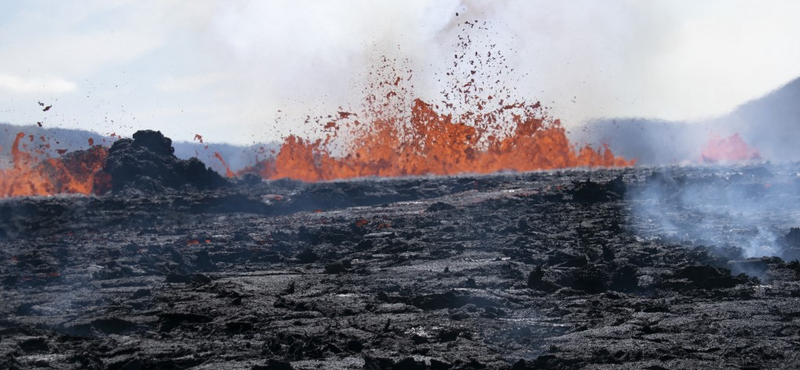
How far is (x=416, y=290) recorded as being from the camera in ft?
39.6

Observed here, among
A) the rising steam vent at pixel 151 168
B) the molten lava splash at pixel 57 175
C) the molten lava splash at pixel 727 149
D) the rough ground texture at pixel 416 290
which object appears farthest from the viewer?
the molten lava splash at pixel 727 149

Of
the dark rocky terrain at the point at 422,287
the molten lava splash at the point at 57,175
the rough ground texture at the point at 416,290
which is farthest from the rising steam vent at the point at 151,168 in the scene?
the rough ground texture at the point at 416,290

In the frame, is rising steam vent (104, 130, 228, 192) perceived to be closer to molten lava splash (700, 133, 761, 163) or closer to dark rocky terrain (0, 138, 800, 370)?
dark rocky terrain (0, 138, 800, 370)

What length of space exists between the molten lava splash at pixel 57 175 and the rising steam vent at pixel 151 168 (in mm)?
1562

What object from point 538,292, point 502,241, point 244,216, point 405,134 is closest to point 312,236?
point 502,241

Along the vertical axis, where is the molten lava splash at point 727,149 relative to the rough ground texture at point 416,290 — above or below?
above

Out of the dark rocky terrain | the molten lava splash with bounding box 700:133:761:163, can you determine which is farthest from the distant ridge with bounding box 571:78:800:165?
the dark rocky terrain

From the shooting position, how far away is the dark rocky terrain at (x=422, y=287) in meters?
8.52

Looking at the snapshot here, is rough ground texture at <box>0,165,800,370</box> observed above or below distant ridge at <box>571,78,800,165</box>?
below

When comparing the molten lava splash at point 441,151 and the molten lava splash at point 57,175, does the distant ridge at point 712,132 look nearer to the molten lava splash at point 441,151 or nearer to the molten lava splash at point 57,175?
the molten lava splash at point 441,151

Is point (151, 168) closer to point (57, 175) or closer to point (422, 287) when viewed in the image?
point (57, 175)

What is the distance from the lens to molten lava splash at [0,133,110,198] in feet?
113

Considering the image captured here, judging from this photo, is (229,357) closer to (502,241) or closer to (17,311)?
(17,311)

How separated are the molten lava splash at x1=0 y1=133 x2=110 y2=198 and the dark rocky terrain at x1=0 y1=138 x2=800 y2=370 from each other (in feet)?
35.2
